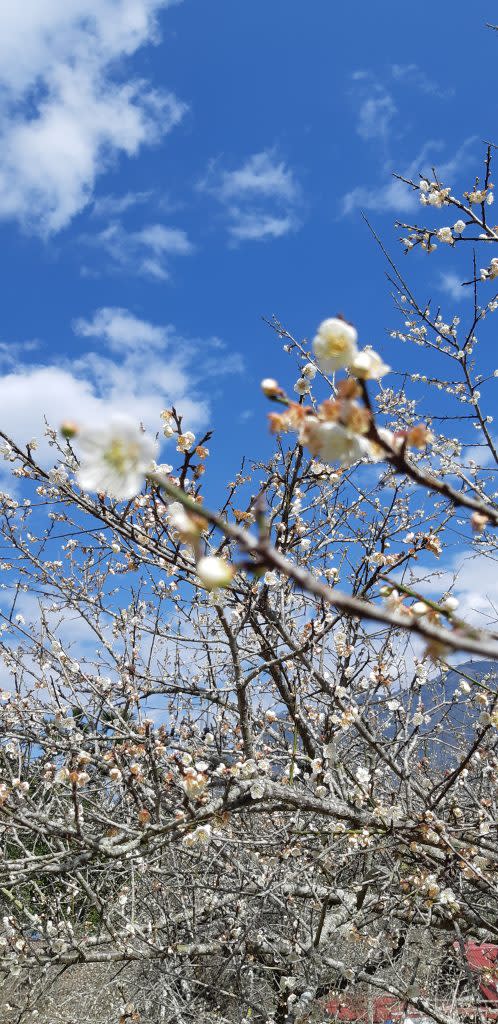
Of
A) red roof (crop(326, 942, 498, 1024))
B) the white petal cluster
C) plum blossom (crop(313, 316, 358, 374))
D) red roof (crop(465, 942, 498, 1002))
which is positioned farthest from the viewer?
red roof (crop(326, 942, 498, 1024))

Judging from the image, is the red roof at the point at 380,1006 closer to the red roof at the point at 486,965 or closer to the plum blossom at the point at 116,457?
the red roof at the point at 486,965

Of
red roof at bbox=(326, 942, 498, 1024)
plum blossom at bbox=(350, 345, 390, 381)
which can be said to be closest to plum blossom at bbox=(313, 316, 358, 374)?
plum blossom at bbox=(350, 345, 390, 381)

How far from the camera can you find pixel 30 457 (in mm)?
3172

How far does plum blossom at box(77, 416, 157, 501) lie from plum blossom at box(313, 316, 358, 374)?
1.02 ft

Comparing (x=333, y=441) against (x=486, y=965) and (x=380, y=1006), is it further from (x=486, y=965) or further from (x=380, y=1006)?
(x=486, y=965)

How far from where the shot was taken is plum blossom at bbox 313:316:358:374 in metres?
0.99

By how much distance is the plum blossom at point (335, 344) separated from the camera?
993mm

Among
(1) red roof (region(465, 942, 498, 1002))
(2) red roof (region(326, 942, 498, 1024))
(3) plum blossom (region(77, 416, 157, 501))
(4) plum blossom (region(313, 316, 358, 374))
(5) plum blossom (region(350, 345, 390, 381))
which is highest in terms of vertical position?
(4) plum blossom (region(313, 316, 358, 374))

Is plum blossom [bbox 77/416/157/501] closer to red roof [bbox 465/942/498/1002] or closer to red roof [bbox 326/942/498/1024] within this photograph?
red roof [bbox 465/942/498/1002]

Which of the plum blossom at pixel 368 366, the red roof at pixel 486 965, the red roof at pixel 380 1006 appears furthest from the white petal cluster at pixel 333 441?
the red roof at pixel 380 1006

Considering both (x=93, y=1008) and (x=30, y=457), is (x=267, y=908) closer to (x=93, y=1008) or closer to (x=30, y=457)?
(x=93, y=1008)

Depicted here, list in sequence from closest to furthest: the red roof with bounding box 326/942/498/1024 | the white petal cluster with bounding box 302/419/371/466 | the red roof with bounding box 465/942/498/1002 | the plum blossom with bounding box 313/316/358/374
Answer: the white petal cluster with bounding box 302/419/371/466 < the plum blossom with bounding box 313/316/358/374 < the red roof with bounding box 465/942/498/1002 < the red roof with bounding box 326/942/498/1024

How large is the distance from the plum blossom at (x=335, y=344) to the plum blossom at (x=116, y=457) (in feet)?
1.02

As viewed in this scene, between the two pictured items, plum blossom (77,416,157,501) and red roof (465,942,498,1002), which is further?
red roof (465,942,498,1002)
